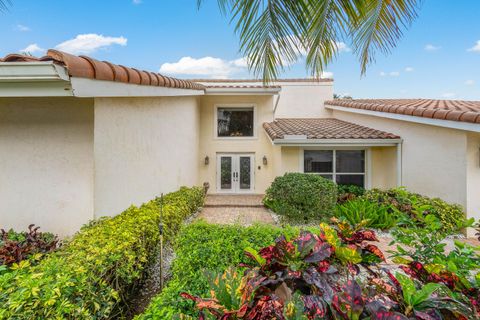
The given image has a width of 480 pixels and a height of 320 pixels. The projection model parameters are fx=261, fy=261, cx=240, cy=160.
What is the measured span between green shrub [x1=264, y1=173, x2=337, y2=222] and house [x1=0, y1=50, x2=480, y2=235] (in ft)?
8.77

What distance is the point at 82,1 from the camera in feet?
30.4

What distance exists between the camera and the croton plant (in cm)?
223

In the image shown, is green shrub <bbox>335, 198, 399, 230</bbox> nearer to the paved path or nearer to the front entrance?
the paved path

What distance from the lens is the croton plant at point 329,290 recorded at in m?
2.23

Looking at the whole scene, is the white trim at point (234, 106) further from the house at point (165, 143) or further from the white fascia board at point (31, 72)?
the white fascia board at point (31, 72)

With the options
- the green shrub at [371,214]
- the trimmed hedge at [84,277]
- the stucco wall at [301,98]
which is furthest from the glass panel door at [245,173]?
the trimmed hedge at [84,277]

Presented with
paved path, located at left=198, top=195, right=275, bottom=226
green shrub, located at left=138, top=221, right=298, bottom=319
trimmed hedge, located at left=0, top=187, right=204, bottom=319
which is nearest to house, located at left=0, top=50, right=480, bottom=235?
trimmed hedge, located at left=0, top=187, right=204, bottom=319

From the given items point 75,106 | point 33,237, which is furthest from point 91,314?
point 75,106

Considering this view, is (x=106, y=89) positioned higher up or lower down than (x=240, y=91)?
lower down

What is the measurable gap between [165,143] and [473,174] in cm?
1071

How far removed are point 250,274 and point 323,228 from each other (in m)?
1.27

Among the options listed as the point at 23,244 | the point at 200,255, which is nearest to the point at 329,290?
the point at 200,255

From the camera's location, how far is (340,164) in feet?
45.1

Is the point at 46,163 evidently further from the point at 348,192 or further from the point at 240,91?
the point at 348,192
